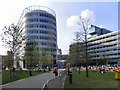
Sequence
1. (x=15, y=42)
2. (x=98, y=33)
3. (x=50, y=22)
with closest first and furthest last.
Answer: (x=15, y=42) < (x=50, y=22) < (x=98, y=33)

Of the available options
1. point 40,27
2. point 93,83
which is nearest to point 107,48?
point 40,27

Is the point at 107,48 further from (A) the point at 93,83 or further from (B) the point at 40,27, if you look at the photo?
(A) the point at 93,83

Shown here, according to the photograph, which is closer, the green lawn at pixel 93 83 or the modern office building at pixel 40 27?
the green lawn at pixel 93 83

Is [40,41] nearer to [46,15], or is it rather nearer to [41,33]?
[41,33]

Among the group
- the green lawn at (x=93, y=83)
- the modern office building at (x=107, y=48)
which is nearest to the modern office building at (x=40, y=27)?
the modern office building at (x=107, y=48)

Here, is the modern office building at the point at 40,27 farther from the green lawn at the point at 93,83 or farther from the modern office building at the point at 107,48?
the green lawn at the point at 93,83

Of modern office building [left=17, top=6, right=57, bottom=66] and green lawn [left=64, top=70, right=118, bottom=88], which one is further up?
modern office building [left=17, top=6, right=57, bottom=66]

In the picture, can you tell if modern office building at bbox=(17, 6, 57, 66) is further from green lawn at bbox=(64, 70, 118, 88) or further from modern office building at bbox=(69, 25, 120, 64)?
green lawn at bbox=(64, 70, 118, 88)

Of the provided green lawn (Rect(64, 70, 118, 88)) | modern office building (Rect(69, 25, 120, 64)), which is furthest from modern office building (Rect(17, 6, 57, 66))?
green lawn (Rect(64, 70, 118, 88))

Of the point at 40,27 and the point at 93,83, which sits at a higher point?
the point at 40,27

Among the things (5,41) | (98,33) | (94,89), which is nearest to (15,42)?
(5,41)

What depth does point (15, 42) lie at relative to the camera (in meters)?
20.9

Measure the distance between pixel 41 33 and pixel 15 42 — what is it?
194 ft

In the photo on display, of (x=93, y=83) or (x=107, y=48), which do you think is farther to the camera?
(x=107, y=48)
